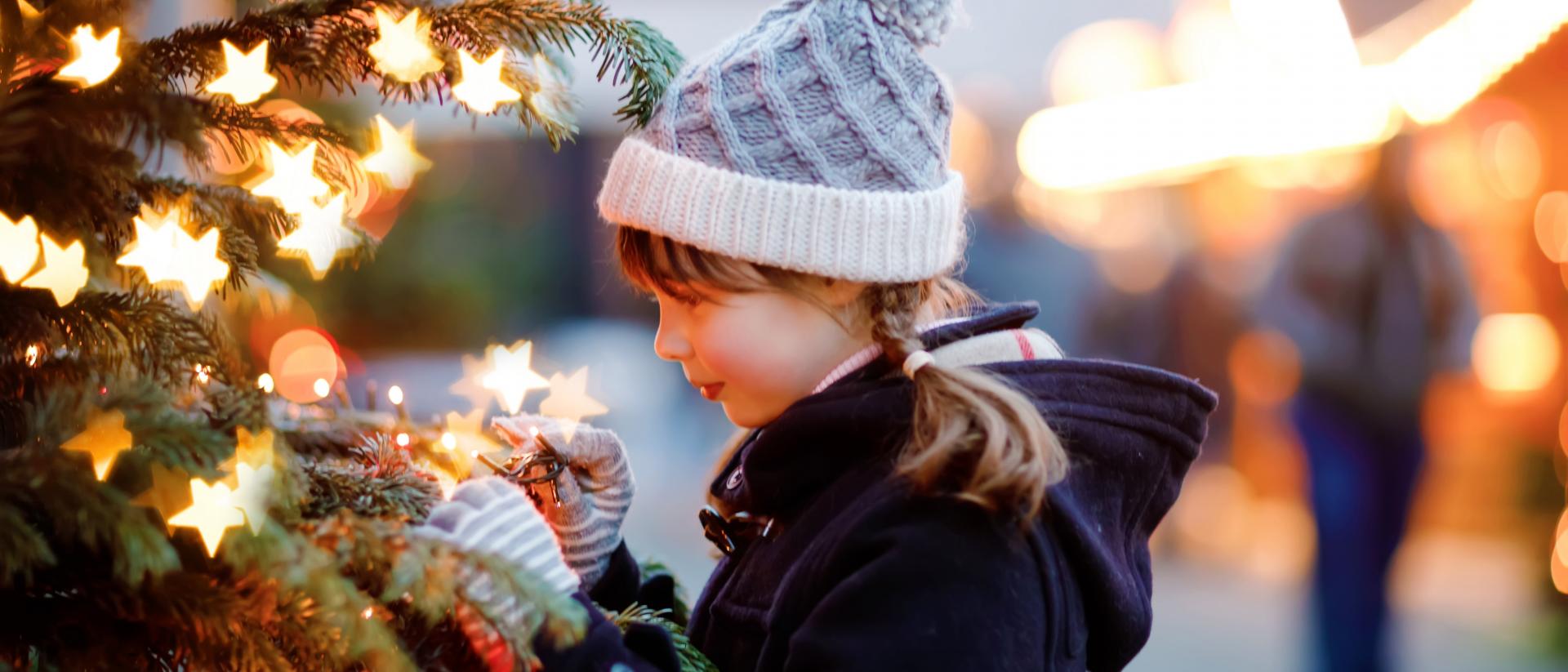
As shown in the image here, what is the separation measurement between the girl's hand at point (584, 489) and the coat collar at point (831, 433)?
0.54ft

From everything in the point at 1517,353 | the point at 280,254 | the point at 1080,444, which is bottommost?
the point at 1517,353

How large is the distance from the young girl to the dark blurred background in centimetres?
32

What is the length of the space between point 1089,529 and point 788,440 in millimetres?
331

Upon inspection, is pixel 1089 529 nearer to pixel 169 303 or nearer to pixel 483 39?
pixel 483 39

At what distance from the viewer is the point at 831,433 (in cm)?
129

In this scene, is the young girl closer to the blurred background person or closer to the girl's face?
the girl's face

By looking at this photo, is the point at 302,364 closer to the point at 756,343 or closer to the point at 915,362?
the point at 756,343

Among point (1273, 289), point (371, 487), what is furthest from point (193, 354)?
point (1273, 289)

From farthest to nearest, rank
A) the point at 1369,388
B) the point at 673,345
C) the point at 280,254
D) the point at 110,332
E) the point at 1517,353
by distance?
the point at 1517,353 → the point at 1369,388 → the point at 673,345 → the point at 280,254 → the point at 110,332

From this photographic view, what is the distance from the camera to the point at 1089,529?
1.24 m

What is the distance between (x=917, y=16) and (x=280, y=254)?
0.74 m

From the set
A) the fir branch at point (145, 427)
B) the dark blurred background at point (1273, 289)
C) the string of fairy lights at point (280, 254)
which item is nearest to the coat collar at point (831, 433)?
the string of fairy lights at point (280, 254)

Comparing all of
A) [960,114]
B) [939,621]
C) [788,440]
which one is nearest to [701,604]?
[788,440]

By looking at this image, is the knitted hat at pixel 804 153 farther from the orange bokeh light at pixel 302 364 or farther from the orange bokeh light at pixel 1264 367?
the orange bokeh light at pixel 1264 367
